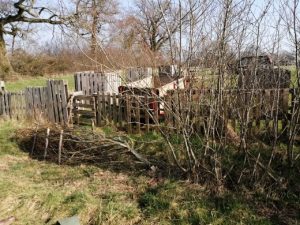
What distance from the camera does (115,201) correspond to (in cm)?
393

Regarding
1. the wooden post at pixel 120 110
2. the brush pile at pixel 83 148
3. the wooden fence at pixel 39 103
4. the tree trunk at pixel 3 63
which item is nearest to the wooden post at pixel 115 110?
the wooden post at pixel 120 110

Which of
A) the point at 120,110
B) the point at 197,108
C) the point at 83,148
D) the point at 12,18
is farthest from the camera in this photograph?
the point at 12,18

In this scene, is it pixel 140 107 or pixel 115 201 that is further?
pixel 140 107

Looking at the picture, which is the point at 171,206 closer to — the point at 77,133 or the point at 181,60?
the point at 181,60

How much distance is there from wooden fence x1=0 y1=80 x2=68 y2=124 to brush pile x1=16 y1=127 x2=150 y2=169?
212 centimetres

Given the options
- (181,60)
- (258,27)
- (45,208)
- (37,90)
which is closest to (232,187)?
(181,60)

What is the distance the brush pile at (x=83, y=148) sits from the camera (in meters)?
5.15

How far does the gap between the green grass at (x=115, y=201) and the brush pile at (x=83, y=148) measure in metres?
0.39

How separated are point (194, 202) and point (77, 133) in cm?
267

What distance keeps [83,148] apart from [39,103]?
3.68 metres

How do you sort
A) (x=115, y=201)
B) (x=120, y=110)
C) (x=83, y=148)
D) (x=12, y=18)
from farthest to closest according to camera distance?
(x=12, y=18), (x=120, y=110), (x=83, y=148), (x=115, y=201)

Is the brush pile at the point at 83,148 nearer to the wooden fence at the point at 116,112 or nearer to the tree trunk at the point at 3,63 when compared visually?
the wooden fence at the point at 116,112

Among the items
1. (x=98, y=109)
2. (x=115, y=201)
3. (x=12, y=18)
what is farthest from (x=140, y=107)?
(x=12, y=18)

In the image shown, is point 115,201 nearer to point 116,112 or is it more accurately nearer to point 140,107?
point 140,107
